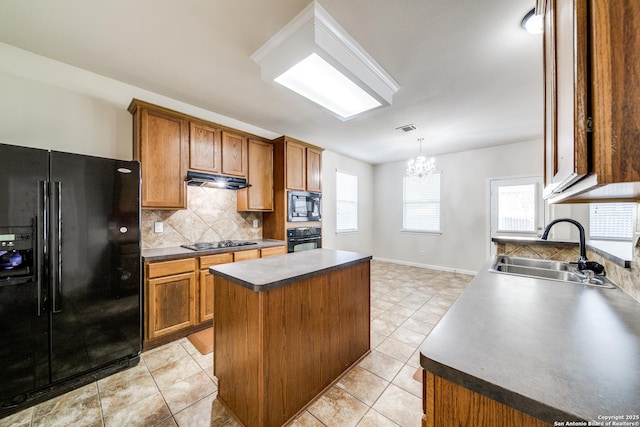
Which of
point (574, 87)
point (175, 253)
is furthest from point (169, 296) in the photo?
point (574, 87)

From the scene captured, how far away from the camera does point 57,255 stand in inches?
69.1

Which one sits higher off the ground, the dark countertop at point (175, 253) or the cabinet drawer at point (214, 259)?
the dark countertop at point (175, 253)

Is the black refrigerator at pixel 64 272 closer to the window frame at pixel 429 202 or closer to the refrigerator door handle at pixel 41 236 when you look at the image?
the refrigerator door handle at pixel 41 236

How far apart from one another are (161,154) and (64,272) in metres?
1.39

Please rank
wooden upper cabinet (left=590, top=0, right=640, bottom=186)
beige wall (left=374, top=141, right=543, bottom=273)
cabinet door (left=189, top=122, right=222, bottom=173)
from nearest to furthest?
wooden upper cabinet (left=590, top=0, right=640, bottom=186)
cabinet door (left=189, top=122, right=222, bottom=173)
beige wall (left=374, top=141, right=543, bottom=273)

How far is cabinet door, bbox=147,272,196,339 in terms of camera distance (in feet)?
7.64

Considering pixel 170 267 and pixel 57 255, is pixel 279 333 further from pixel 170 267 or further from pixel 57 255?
pixel 57 255

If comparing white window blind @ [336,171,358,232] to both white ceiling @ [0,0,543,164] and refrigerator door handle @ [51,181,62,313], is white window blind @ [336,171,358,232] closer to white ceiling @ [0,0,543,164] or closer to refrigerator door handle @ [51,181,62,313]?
white ceiling @ [0,0,543,164]

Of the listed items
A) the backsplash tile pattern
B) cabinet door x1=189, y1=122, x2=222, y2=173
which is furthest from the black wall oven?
the backsplash tile pattern

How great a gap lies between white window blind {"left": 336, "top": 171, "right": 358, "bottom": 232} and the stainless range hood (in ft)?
8.09

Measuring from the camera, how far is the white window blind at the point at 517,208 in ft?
14.3

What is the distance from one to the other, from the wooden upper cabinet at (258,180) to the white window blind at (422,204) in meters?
3.53

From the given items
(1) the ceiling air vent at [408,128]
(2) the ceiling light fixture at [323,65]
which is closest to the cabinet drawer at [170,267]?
(2) the ceiling light fixture at [323,65]

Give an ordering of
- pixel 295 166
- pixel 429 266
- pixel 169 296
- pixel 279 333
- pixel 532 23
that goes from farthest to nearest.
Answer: pixel 429 266 < pixel 295 166 < pixel 169 296 < pixel 532 23 < pixel 279 333
